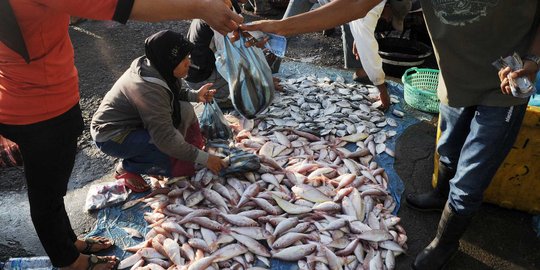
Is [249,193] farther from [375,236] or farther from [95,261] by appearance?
[95,261]

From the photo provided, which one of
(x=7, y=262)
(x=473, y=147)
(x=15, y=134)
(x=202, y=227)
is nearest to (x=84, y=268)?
(x=7, y=262)

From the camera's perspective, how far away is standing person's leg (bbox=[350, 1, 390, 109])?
4.22m

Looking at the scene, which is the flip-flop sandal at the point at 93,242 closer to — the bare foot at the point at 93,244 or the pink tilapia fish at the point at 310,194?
the bare foot at the point at 93,244

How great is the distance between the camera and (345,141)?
13.4 ft

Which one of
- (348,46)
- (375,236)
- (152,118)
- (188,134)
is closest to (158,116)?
(152,118)

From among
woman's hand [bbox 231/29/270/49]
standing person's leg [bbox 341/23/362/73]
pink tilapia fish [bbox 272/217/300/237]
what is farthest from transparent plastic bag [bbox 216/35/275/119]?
standing person's leg [bbox 341/23/362/73]

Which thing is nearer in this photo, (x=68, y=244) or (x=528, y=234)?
(x=68, y=244)

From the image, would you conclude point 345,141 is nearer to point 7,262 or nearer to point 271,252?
point 271,252

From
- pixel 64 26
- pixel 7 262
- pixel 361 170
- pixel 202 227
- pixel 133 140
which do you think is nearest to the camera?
pixel 64 26

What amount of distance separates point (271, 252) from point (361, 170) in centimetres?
122

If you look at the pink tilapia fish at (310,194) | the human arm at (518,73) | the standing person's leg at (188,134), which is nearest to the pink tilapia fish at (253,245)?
the pink tilapia fish at (310,194)

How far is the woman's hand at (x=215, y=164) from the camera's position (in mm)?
3193

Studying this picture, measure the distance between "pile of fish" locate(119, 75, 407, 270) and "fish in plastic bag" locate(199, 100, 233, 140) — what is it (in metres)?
0.16

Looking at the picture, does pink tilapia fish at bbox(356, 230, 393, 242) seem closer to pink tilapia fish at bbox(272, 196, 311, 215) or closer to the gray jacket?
pink tilapia fish at bbox(272, 196, 311, 215)
